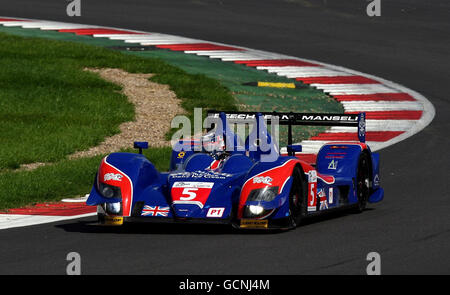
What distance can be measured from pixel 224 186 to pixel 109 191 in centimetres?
124

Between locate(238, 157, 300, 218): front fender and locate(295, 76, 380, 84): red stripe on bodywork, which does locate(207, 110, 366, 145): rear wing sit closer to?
locate(238, 157, 300, 218): front fender

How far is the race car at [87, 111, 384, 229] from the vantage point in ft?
36.2

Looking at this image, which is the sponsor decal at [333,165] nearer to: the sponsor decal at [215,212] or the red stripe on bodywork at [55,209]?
the sponsor decal at [215,212]

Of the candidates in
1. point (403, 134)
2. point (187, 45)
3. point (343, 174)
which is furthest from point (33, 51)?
point (343, 174)

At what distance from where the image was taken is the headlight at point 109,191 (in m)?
11.4

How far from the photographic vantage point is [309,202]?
11.8 metres

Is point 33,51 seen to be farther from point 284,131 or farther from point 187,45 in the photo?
point 284,131

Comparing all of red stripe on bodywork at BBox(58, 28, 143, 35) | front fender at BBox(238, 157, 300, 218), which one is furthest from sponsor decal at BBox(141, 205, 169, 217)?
red stripe on bodywork at BBox(58, 28, 143, 35)

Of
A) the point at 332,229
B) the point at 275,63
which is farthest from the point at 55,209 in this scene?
the point at 275,63

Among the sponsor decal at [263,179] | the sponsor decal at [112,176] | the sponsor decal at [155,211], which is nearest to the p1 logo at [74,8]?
the sponsor decal at [112,176]

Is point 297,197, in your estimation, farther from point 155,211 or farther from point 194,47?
point 194,47

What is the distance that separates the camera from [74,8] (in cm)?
3256

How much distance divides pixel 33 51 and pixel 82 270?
17462 millimetres

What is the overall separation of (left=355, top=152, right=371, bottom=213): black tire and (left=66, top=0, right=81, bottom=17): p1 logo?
1979 centimetres
